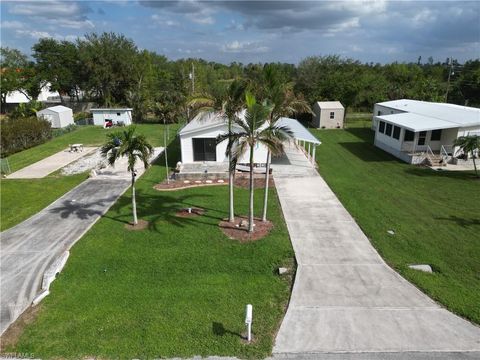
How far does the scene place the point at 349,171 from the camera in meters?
21.3

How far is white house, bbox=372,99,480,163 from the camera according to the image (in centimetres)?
2239

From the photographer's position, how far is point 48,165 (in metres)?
24.1

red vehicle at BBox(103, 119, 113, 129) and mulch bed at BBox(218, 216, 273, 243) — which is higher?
red vehicle at BBox(103, 119, 113, 129)

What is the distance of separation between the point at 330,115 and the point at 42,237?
30169mm

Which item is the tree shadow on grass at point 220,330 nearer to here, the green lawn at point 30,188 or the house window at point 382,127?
the green lawn at point 30,188

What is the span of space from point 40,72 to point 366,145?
157ft

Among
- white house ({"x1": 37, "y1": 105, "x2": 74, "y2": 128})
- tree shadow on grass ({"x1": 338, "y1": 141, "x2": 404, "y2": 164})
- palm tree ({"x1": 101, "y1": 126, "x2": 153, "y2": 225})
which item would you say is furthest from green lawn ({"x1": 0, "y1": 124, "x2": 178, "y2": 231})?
tree shadow on grass ({"x1": 338, "y1": 141, "x2": 404, "y2": 164})

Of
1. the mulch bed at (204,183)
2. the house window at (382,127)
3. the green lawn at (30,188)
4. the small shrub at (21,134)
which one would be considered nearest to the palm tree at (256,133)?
the mulch bed at (204,183)

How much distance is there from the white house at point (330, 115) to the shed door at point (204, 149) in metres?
17.8

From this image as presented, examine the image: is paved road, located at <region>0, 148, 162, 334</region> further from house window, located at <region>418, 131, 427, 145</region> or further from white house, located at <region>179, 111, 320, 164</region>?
house window, located at <region>418, 131, 427, 145</region>

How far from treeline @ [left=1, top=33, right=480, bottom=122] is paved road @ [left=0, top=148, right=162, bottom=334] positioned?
19.2 metres

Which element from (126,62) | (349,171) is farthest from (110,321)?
(126,62)

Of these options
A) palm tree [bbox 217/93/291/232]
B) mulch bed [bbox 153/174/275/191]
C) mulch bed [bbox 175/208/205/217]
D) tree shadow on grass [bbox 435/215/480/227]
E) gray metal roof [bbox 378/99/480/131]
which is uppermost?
palm tree [bbox 217/93/291/232]

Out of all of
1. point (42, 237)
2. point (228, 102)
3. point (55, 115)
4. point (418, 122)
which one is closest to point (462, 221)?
point (228, 102)
